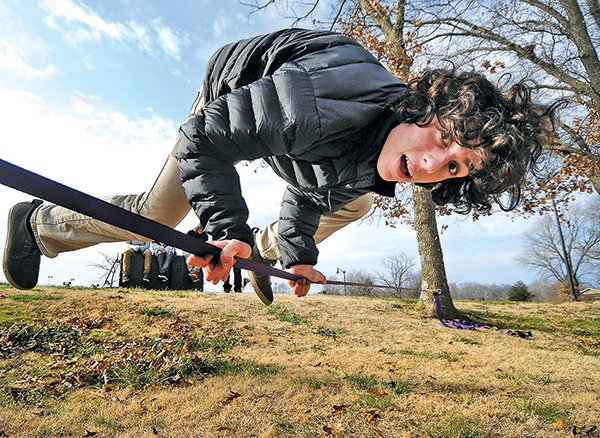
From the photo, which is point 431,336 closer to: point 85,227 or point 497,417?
point 497,417

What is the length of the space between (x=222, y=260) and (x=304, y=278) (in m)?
1.44

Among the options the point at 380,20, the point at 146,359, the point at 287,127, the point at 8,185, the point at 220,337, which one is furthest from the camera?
the point at 380,20

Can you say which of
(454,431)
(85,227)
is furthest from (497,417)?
(85,227)

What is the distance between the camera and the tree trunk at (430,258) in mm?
7449

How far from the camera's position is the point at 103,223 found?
2.93 metres

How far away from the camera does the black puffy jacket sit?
6.82ft

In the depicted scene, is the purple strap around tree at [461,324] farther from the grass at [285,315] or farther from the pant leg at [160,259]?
the pant leg at [160,259]

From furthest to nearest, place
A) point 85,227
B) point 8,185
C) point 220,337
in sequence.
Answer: point 220,337
point 85,227
point 8,185

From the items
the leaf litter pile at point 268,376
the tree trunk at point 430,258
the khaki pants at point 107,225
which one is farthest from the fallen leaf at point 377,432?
the tree trunk at point 430,258

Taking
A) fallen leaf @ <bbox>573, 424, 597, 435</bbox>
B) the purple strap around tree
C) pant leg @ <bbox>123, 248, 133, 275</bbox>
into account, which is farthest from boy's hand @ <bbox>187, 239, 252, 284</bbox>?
pant leg @ <bbox>123, 248, 133, 275</bbox>

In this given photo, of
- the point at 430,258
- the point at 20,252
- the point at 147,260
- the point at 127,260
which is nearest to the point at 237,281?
the point at 147,260

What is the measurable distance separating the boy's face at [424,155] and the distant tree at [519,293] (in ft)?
87.1

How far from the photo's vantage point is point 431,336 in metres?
5.35

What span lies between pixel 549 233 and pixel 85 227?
40144 mm
